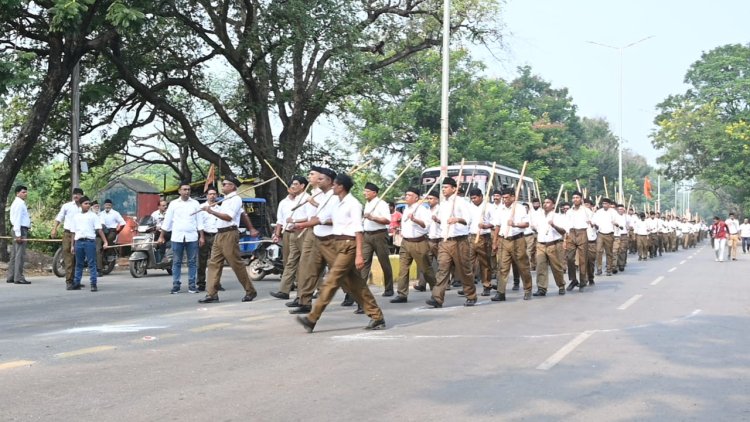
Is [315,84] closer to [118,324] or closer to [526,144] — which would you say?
[118,324]

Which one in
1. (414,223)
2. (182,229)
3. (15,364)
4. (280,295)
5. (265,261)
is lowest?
(15,364)

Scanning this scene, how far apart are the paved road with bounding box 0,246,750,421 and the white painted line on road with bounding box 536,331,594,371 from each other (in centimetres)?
2

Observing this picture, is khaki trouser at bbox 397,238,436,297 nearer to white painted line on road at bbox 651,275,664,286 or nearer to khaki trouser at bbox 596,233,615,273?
white painted line on road at bbox 651,275,664,286

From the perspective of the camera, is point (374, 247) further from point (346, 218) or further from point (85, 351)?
point (85, 351)

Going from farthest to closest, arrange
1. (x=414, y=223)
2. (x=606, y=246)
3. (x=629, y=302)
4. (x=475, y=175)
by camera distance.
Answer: (x=475, y=175)
(x=606, y=246)
(x=414, y=223)
(x=629, y=302)

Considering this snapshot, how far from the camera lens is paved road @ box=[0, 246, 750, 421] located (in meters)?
5.91

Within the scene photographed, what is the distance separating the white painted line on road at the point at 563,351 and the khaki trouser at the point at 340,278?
2256 mm

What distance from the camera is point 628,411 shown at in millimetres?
5848

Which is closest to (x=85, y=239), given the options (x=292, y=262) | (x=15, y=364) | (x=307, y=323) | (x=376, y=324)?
(x=292, y=262)

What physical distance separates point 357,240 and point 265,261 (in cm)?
863

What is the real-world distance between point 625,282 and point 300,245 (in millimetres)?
8374

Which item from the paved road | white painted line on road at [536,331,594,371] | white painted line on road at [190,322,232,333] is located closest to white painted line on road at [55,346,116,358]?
the paved road

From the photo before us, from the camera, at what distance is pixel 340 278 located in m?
9.66

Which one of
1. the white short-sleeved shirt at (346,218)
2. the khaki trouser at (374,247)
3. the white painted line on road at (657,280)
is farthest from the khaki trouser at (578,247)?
Answer: the white short-sleeved shirt at (346,218)
